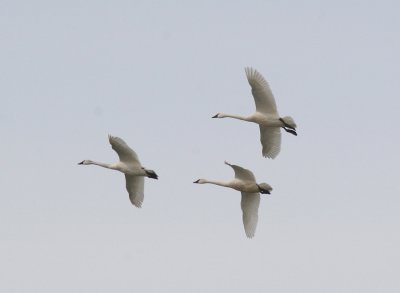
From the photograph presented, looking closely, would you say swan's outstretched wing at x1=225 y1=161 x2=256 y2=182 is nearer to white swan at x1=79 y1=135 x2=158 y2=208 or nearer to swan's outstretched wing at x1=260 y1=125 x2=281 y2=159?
swan's outstretched wing at x1=260 y1=125 x2=281 y2=159

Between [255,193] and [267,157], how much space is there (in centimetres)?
207

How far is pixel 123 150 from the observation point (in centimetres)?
7338

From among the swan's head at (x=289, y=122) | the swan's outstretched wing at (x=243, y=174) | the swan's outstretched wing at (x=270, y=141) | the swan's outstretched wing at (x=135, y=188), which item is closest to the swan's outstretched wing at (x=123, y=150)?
the swan's outstretched wing at (x=135, y=188)

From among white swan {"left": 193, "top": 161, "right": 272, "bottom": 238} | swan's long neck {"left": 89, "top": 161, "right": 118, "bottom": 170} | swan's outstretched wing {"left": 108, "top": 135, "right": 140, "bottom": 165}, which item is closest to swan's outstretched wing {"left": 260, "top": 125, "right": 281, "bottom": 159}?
white swan {"left": 193, "top": 161, "right": 272, "bottom": 238}

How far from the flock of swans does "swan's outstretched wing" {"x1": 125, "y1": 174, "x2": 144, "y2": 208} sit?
184 mm

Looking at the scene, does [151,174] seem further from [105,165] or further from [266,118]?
[266,118]

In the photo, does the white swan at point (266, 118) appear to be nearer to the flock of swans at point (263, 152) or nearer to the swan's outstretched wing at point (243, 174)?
the flock of swans at point (263, 152)

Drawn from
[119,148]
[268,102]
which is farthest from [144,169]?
[268,102]

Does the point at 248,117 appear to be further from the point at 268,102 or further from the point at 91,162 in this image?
the point at 91,162

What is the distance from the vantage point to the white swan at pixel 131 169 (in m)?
73.2

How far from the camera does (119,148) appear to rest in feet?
241

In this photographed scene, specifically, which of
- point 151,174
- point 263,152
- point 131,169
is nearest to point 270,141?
point 263,152

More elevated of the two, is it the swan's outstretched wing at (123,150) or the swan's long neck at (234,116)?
the swan's long neck at (234,116)

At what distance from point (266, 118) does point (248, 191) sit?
308 centimetres
